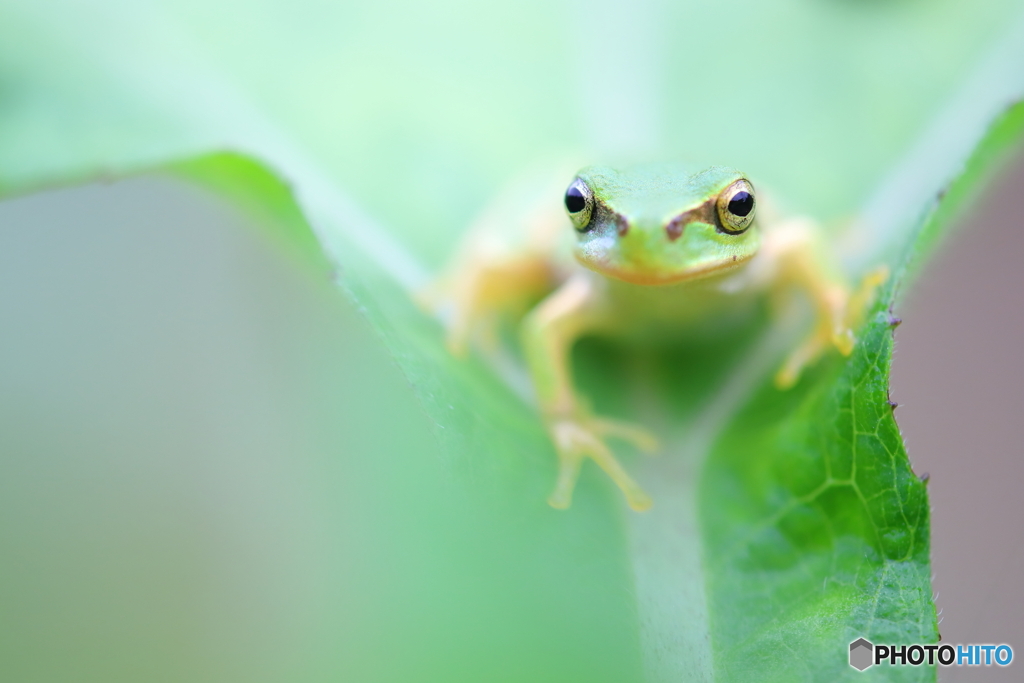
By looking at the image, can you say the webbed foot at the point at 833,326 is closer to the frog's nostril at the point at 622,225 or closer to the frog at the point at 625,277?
the frog at the point at 625,277

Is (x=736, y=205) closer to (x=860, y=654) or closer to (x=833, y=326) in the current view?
(x=833, y=326)

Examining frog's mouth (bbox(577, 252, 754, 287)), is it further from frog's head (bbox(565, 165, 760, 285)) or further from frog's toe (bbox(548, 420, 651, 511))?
frog's toe (bbox(548, 420, 651, 511))

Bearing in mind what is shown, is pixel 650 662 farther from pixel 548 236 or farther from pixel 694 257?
pixel 548 236

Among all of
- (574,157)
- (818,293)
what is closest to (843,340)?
(818,293)

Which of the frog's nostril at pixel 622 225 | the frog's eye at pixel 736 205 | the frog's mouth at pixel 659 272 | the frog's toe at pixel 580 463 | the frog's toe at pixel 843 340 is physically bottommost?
the frog's toe at pixel 580 463

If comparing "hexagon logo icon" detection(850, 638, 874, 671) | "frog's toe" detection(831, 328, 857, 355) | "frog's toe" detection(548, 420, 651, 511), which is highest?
"frog's toe" detection(831, 328, 857, 355)

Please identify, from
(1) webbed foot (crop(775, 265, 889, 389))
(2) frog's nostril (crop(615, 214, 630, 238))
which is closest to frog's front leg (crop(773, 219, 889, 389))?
(1) webbed foot (crop(775, 265, 889, 389))

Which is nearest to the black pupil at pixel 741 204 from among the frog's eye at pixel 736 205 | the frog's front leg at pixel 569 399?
the frog's eye at pixel 736 205
